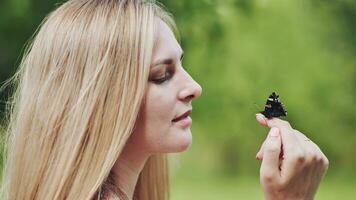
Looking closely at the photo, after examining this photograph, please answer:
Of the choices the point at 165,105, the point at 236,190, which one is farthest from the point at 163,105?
the point at 236,190

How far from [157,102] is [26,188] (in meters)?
0.43

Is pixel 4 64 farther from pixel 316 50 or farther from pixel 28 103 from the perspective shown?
pixel 316 50

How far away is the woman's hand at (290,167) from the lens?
2.10 metres

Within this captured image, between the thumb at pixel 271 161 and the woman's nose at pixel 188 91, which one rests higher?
the woman's nose at pixel 188 91

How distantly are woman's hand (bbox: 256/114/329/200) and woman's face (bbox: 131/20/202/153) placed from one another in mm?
330

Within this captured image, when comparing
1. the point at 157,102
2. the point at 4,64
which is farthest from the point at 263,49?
the point at 157,102

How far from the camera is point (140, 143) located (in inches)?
96.3

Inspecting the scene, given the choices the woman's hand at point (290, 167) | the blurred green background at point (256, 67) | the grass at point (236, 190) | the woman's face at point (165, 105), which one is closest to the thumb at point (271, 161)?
the woman's hand at point (290, 167)

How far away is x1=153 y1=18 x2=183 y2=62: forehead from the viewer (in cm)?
242

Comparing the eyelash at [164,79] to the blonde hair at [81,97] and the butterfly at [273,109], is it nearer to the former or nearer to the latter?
the blonde hair at [81,97]

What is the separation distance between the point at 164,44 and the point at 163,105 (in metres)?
0.17

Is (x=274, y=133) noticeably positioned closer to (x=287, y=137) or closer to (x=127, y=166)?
(x=287, y=137)

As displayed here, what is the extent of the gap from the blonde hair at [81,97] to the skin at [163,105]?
0.04m

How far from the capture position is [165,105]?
2400 mm
